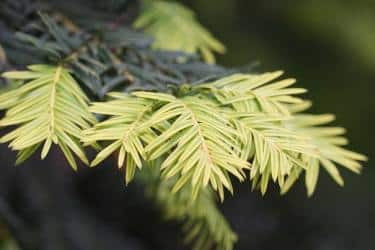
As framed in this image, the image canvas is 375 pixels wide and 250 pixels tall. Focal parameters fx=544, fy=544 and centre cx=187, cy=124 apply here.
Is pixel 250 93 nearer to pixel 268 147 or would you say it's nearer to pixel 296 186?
pixel 268 147

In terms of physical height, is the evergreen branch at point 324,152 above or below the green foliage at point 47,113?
above

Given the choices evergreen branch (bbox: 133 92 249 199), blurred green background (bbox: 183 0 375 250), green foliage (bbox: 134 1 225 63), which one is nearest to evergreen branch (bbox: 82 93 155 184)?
evergreen branch (bbox: 133 92 249 199)

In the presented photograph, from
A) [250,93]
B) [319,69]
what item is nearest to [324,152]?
[250,93]

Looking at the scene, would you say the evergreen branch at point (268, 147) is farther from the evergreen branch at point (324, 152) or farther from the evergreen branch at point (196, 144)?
the evergreen branch at point (324, 152)

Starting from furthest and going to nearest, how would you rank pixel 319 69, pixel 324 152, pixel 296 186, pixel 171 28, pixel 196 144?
pixel 296 186 < pixel 319 69 < pixel 171 28 < pixel 324 152 < pixel 196 144

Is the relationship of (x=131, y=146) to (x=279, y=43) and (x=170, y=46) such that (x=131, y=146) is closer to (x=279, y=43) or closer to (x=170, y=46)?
(x=170, y=46)

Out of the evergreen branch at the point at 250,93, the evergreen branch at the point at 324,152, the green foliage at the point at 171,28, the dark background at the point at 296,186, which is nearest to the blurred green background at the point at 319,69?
the dark background at the point at 296,186

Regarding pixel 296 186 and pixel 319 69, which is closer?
pixel 319 69
